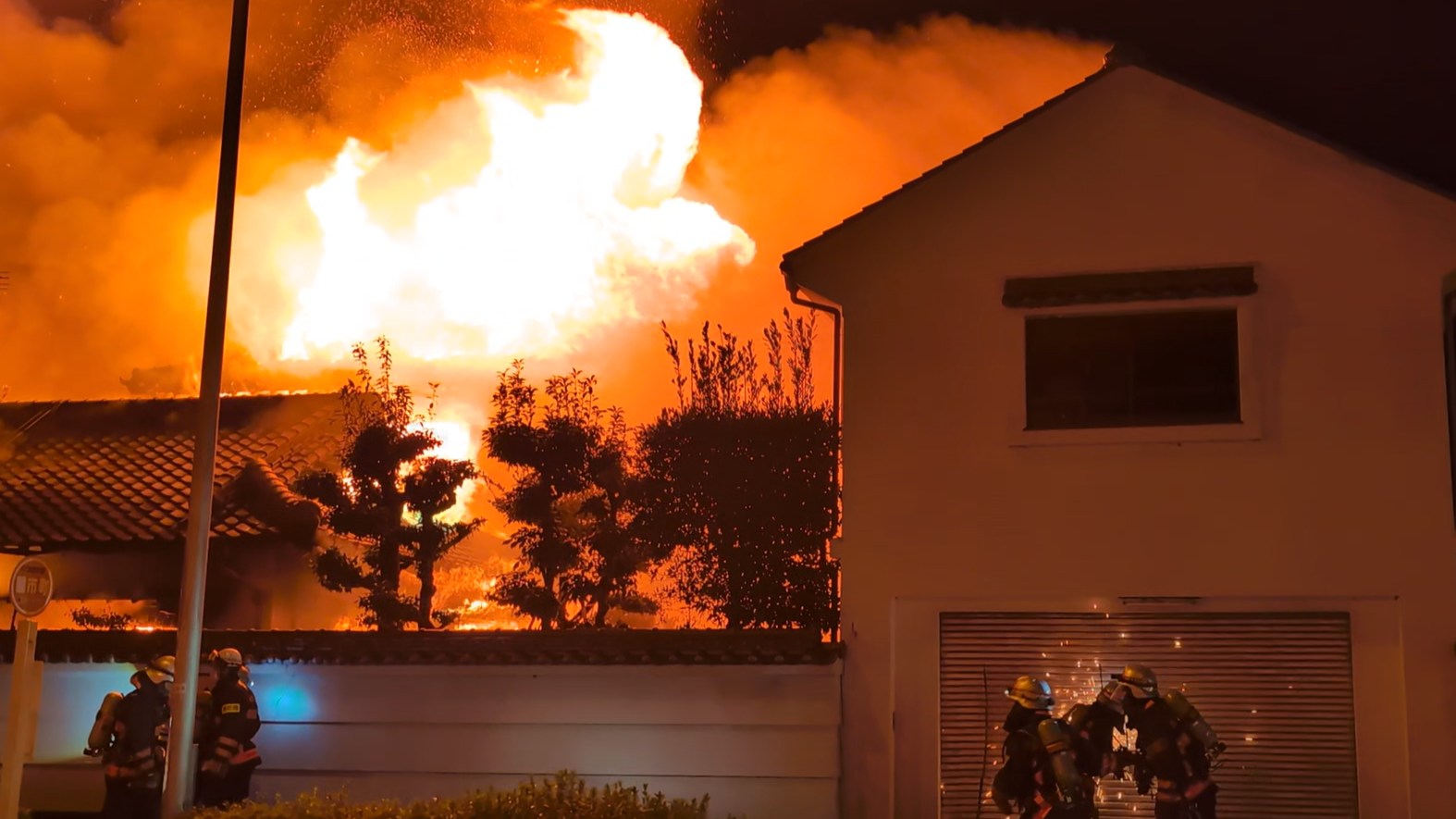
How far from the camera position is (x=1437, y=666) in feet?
39.3

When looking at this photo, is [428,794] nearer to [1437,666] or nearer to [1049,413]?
[1049,413]

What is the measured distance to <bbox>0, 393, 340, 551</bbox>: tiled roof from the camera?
2075 centimetres

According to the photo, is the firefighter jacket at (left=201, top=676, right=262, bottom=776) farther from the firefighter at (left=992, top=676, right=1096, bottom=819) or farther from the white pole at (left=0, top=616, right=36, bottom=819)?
the firefighter at (left=992, top=676, right=1096, bottom=819)

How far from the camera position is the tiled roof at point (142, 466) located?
68.1 ft

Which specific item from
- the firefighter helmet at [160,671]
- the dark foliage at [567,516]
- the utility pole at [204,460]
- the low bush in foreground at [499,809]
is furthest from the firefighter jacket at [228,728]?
the dark foliage at [567,516]

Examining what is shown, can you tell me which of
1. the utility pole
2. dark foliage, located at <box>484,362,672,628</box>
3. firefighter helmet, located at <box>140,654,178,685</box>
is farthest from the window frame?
firefighter helmet, located at <box>140,654,178,685</box>

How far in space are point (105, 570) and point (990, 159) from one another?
47.4 feet

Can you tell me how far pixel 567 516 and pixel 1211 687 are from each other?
839cm

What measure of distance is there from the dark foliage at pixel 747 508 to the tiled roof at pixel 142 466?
20.2ft

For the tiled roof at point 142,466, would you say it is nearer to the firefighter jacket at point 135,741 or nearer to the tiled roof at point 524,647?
the tiled roof at point 524,647

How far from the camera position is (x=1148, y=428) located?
1288 cm

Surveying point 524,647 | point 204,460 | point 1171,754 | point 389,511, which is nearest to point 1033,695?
point 1171,754

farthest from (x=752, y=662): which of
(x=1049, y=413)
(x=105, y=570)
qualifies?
(x=105, y=570)

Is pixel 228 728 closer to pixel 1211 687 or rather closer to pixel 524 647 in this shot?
pixel 524 647
